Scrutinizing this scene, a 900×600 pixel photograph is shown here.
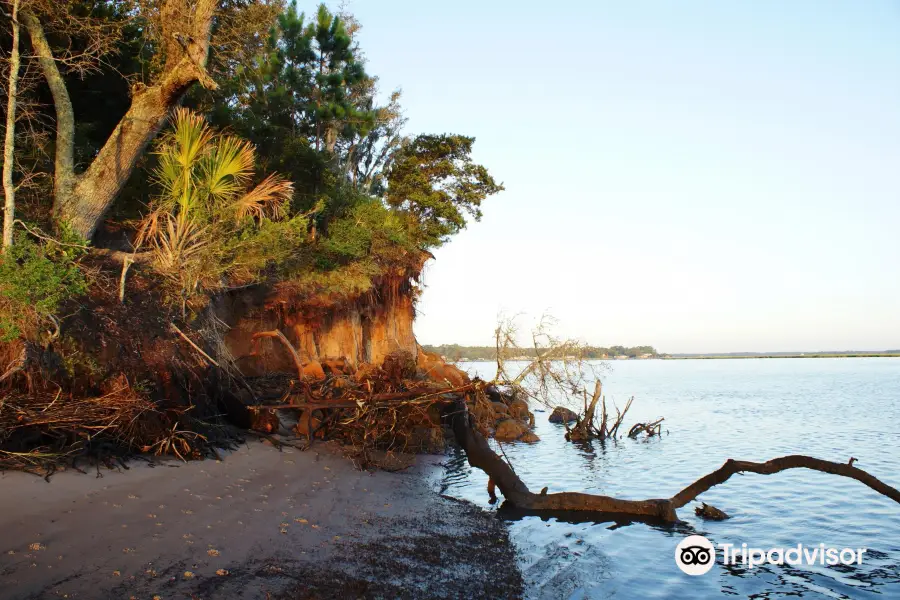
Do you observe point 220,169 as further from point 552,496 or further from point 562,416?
point 562,416

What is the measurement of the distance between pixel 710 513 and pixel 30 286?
1209cm

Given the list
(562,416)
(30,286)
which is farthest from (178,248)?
(562,416)

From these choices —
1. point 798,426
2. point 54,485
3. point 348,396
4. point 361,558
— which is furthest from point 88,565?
point 798,426

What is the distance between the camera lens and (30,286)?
27.3ft

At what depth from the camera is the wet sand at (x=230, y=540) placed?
5.63 meters

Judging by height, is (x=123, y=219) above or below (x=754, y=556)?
above

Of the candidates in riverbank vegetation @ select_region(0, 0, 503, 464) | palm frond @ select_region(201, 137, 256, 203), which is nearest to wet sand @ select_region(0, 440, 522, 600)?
riverbank vegetation @ select_region(0, 0, 503, 464)

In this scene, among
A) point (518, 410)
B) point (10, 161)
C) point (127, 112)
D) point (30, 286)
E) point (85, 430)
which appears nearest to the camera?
point (30, 286)

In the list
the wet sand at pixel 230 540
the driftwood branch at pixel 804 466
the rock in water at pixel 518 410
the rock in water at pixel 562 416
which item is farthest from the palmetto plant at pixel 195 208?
the rock in water at pixel 562 416

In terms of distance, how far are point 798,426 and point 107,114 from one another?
29203 millimetres

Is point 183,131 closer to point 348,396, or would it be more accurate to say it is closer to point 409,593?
point 348,396

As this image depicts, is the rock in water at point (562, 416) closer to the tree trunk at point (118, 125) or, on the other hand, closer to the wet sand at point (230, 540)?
the wet sand at point (230, 540)

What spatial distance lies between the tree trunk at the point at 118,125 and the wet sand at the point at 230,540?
197 inches

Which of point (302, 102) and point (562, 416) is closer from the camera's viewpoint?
point (302, 102)
